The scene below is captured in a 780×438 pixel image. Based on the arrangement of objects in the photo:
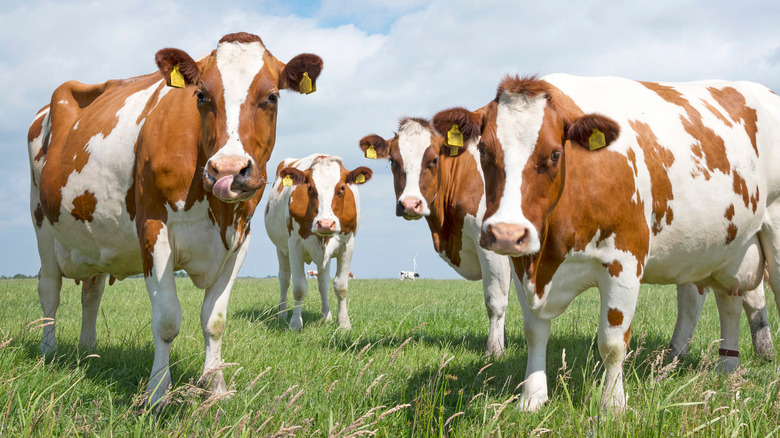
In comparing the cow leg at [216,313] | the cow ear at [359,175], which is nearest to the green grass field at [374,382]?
the cow leg at [216,313]

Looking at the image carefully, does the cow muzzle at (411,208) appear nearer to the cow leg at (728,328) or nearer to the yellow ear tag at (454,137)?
the yellow ear tag at (454,137)

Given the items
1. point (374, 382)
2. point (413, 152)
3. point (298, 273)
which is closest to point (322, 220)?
point (298, 273)

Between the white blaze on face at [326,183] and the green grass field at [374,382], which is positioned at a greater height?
the white blaze on face at [326,183]

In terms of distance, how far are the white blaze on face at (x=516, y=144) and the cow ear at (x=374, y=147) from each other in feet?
15.8

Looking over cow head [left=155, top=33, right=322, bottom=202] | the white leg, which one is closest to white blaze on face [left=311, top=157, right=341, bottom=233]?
the white leg

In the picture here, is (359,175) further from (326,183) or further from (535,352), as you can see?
(535,352)

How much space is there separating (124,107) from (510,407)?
4414mm

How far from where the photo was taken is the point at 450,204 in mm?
7895

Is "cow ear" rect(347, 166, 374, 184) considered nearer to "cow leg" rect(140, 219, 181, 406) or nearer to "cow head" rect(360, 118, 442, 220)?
"cow head" rect(360, 118, 442, 220)

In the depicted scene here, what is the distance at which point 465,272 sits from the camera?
26.0 ft

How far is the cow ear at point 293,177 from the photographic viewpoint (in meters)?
10.7

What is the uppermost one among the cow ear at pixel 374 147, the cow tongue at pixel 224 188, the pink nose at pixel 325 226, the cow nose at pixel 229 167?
the cow ear at pixel 374 147

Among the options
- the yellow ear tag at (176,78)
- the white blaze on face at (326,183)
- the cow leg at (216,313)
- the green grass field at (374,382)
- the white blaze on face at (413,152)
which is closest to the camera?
the green grass field at (374,382)

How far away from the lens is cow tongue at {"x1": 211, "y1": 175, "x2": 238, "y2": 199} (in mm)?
4023
